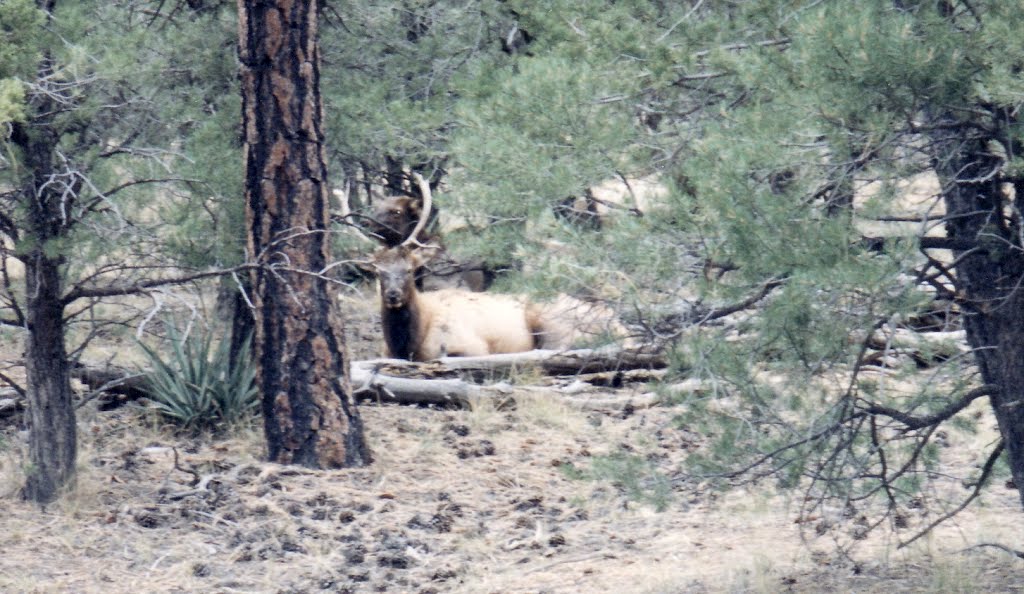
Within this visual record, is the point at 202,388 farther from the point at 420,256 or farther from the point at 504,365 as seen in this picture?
the point at 504,365

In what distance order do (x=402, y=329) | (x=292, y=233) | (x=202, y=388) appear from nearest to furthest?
(x=292, y=233), (x=202, y=388), (x=402, y=329)

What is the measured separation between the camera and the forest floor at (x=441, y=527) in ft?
19.5

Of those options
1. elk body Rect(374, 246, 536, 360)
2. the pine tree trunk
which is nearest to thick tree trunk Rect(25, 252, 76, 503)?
the pine tree trunk

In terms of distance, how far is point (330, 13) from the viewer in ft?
35.0

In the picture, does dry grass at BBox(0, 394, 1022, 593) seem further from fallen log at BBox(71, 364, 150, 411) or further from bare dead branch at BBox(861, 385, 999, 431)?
bare dead branch at BBox(861, 385, 999, 431)

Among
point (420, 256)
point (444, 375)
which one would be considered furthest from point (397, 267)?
point (444, 375)

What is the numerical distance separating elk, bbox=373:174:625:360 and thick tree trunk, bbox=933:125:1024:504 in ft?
19.2

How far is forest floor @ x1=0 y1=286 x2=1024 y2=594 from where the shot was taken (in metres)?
5.94

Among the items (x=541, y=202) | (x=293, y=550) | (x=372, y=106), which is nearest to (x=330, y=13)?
(x=372, y=106)

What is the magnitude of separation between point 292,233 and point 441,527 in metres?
2.19

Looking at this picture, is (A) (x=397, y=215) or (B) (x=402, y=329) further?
(A) (x=397, y=215)

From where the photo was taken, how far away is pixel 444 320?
1188cm

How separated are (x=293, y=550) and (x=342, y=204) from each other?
151 inches

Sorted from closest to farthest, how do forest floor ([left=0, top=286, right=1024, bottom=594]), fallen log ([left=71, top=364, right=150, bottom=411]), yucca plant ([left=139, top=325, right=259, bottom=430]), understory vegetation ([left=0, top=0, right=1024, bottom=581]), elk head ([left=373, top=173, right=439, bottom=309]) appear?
understory vegetation ([left=0, top=0, right=1024, bottom=581]) → forest floor ([left=0, top=286, right=1024, bottom=594]) → yucca plant ([left=139, top=325, right=259, bottom=430]) → fallen log ([left=71, top=364, right=150, bottom=411]) → elk head ([left=373, top=173, right=439, bottom=309])
